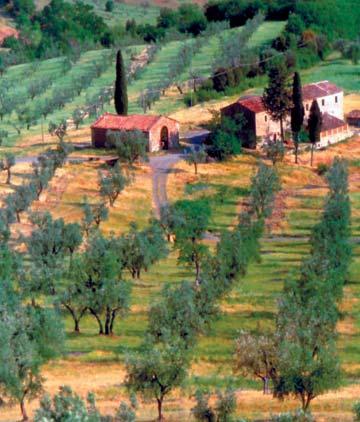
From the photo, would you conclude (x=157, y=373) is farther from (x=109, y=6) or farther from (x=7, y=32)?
(x=109, y=6)

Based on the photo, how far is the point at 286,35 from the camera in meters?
142

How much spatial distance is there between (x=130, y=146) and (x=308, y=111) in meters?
21.0

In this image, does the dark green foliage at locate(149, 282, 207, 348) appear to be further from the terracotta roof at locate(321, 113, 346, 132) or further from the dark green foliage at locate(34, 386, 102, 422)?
the terracotta roof at locate(321, 113, 346, 132)

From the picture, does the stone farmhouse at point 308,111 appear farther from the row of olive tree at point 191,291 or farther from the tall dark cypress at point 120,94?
the row of olive tree at point 191,291

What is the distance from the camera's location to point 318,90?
357ft

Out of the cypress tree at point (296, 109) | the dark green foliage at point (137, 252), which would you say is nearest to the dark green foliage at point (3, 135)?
the cypress tree at point (296, 109)

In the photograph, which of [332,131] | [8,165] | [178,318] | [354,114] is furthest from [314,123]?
[178,318]

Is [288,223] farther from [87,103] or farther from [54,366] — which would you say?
[87,103]

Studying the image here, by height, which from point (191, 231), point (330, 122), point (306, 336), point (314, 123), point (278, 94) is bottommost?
point (330, 122)

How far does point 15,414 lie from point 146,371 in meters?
5.30

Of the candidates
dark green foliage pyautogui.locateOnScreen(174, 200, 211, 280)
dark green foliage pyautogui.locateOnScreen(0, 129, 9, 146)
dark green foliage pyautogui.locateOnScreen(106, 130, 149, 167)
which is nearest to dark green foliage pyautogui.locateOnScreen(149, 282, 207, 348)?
dark green foliage pyautogui.locateOnScreen(174, 200, 211, 280)

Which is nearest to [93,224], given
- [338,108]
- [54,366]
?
[54,366]

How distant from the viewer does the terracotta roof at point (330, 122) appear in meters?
104

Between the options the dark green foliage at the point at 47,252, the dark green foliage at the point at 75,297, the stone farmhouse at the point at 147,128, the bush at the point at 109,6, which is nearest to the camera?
the dark green foliage at the point at 75,297
